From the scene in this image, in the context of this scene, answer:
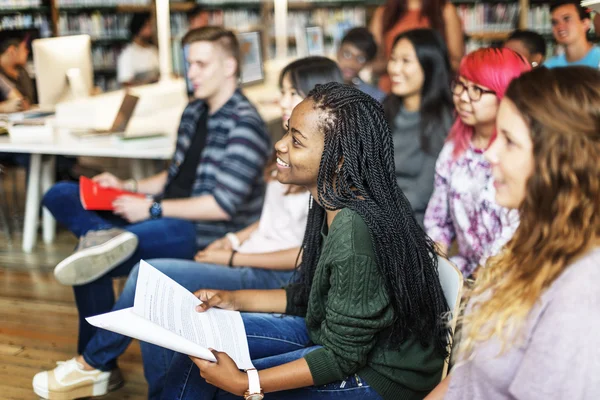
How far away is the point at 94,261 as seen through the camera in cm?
214

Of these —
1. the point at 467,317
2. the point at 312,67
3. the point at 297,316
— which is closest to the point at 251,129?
the point at 312,67

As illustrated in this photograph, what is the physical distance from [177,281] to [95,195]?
619mm

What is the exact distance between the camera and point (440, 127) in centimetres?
256

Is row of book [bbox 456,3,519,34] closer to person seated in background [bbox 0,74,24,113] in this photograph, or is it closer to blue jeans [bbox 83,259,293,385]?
person seated in background [bbox 0,74,24,113]

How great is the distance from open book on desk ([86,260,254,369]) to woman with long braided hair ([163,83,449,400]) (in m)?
0.04

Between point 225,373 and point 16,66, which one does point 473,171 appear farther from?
point 16,66

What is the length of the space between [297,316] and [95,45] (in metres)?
6.04

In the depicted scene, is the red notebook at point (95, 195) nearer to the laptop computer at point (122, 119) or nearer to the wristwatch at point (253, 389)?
the laptop computer at point (122, 119)

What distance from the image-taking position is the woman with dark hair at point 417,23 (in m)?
3.82

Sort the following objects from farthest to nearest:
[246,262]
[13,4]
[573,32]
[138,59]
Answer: [13,4], [138,59], [573,32], [246,262]

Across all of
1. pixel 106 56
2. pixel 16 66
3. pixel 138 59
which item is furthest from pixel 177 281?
pixel 106 56

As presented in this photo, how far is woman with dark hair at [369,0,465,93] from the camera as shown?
3.82 m

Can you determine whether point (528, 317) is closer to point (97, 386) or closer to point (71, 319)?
point (97, 386)

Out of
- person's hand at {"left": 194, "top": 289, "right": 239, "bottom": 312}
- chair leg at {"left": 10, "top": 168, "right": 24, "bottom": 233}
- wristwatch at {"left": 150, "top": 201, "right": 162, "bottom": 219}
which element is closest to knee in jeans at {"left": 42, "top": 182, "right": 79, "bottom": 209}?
wristwatch at {"left": 150, "top": 201, "right": 162, "bottom": 219}
